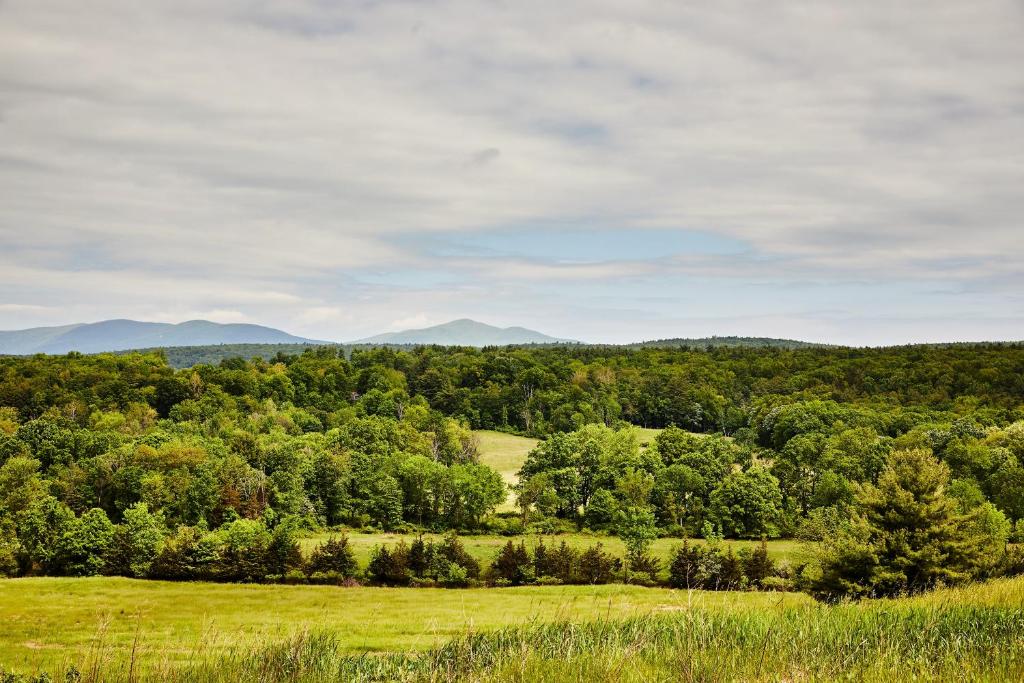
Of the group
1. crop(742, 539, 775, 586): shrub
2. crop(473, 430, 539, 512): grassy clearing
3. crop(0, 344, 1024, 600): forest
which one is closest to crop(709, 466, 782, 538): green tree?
crop(0, 344, 1024, 600): forest

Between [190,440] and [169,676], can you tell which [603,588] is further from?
[190,440]

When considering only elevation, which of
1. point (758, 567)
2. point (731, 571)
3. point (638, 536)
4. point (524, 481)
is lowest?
point (731, 571)

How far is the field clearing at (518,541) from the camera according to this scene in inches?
2901

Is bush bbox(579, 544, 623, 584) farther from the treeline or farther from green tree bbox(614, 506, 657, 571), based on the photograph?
the treeline

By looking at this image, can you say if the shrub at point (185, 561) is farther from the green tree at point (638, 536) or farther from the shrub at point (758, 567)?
the shrub at point (758, 567)

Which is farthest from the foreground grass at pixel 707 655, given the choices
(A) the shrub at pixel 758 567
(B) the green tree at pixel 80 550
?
(B) the green tree at pixel 80 550

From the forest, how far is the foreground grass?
16765 millimetres

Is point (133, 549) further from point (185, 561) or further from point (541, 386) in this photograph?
point (541, 386)

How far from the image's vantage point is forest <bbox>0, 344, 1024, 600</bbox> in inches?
2046

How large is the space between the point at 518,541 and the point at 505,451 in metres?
A: 57.4

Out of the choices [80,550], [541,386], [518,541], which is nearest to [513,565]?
[518,541]

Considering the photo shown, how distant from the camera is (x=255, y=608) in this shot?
56.0m

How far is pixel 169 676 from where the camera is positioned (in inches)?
412

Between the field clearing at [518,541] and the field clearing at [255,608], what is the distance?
34.6 ft
